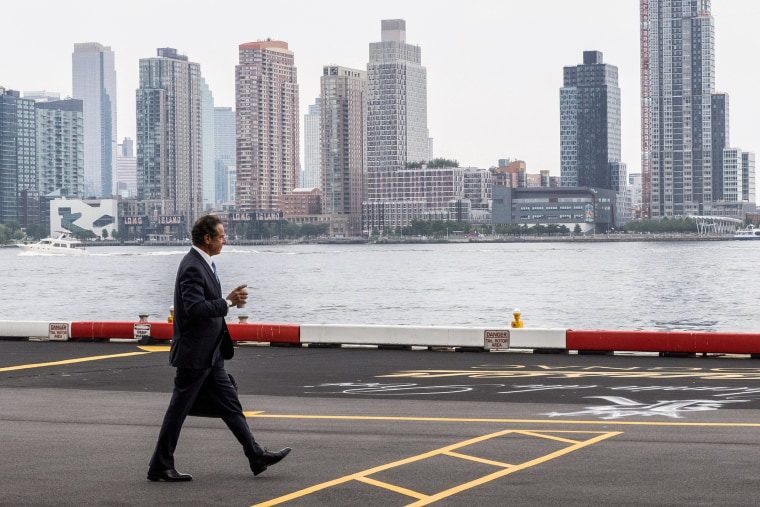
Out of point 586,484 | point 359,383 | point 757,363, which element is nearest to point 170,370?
point 359,383

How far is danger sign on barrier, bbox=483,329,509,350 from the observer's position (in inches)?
963

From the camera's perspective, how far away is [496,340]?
24.5 m

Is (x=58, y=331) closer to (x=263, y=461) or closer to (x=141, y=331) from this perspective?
(x=141, y=331)

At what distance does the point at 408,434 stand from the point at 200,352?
3.50 meters

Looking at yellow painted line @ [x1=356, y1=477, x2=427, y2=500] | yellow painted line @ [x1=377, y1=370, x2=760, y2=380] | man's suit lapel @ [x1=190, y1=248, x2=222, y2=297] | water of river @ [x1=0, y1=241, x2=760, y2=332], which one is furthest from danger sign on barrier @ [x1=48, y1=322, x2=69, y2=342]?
water of river @ [x1=0, y1=241, x2=760, y2=332]

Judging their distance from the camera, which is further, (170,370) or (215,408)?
(170,370)

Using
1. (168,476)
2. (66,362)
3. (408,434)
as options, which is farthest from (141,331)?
(168,476)

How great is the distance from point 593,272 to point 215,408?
422ft

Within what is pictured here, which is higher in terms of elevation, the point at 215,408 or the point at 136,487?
the point at 215,408

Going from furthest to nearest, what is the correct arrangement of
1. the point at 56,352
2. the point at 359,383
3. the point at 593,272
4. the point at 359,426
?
the point at 593,272 → the point at 56,352 → the point at 359,383 → the point at 359,426

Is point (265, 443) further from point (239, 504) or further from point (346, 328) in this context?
point (346, 328)

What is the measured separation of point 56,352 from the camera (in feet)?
80.3

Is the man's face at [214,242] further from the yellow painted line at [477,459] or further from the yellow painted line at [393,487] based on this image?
the yellow painted line at [477,459]

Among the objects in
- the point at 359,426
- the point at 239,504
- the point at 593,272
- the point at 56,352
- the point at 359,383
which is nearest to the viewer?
the point at 239,504
